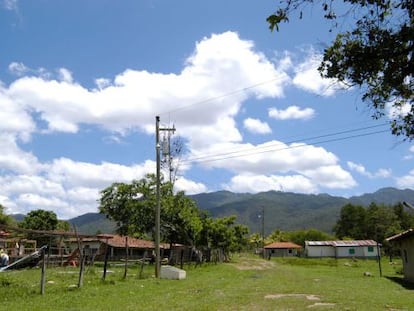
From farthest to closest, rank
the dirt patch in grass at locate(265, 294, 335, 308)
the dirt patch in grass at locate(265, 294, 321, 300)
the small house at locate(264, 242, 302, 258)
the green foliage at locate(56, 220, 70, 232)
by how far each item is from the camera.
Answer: the small house at locate(264, 242, 302, 258) < the green foliage at locate(56, 220, 70, 232) < the dirt patch in grass at locate(265, 294, 321, 300) < the dirt patch in grass at locate(265, 294, 335, 308)

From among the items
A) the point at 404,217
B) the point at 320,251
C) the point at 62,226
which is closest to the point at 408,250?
the point at 62,226

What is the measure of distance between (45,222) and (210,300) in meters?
55.7

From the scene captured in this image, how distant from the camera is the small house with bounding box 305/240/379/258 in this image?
3199 inches

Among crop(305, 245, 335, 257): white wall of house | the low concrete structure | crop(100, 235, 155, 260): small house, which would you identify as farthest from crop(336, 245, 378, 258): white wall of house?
the low concrete structure

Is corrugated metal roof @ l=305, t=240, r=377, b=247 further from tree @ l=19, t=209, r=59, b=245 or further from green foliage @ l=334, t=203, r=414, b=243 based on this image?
tree @ l=19, t=209, r=59, b=245

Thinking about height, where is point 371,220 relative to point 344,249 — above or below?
above

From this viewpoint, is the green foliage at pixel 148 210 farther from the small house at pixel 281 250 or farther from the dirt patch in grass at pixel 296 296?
the small house at pixel 281 250

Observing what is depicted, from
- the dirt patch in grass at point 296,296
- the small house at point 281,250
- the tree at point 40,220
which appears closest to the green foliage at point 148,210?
the tree at point 40,220

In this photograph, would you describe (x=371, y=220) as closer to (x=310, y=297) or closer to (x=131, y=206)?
(x=131, y=206)

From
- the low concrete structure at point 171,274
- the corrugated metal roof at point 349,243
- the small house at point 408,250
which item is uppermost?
the corrugated metal roof at point 349,243

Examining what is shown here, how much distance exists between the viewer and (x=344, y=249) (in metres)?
84.1

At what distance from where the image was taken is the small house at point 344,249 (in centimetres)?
8125

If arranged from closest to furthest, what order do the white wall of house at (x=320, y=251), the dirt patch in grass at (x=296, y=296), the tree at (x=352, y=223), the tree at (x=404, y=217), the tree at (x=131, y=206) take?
the dirt patch in grass at (x=296, y=296) < the tree at (x=131, y=206) < the white wall of house at (x=320, y=251) < the tree at (x=404, y=217) < the tree at (x=352, y=223)

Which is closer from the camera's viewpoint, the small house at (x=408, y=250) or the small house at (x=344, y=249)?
the small house at (x=408, y=250)
